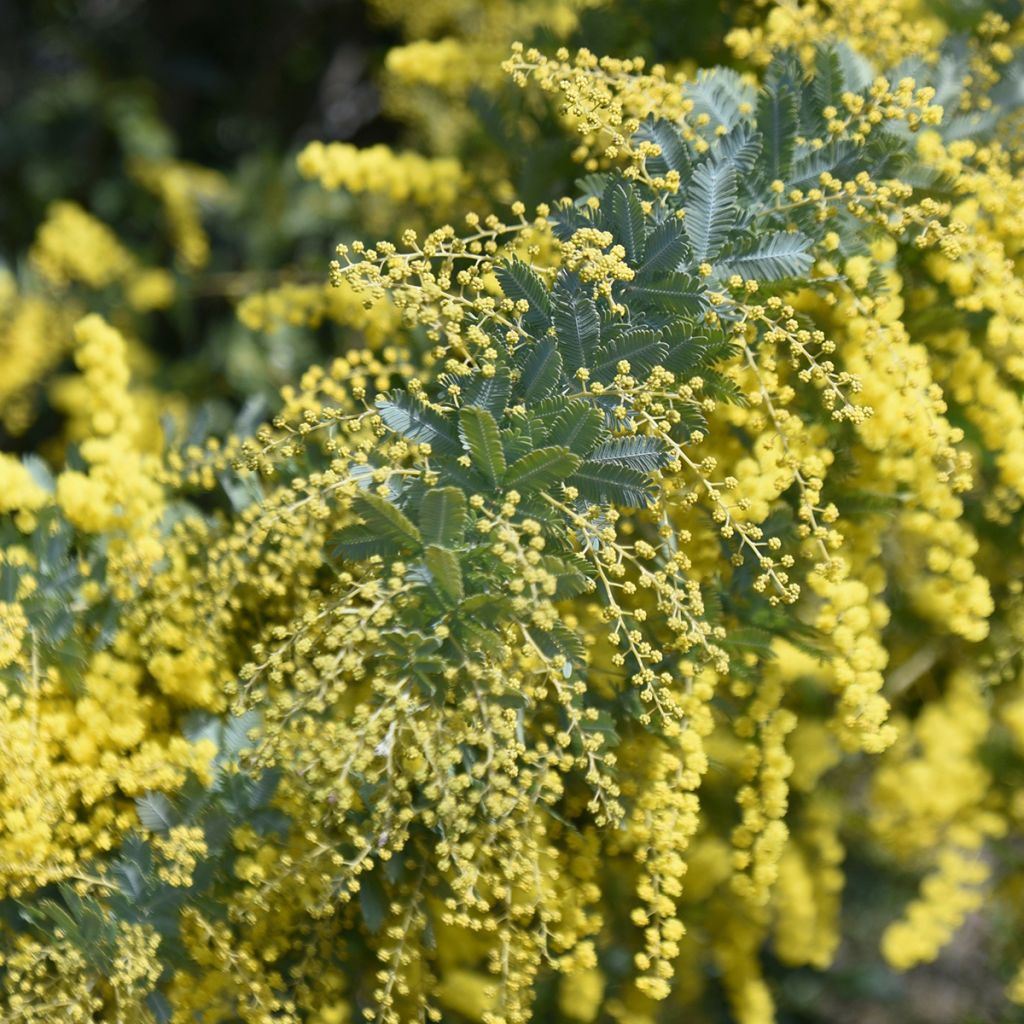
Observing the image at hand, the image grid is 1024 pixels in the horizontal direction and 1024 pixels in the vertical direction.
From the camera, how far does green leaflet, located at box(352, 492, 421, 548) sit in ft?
4.68

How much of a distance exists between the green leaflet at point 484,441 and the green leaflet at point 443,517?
0.17ft

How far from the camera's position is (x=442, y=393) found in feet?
5.13

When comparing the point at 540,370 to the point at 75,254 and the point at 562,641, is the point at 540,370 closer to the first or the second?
the point at 562,641

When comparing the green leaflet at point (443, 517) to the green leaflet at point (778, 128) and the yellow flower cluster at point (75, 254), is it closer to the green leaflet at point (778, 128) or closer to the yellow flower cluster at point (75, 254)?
the green leaflet at point (778, 128)

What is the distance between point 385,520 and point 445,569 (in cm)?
11

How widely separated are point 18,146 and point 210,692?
2603mm

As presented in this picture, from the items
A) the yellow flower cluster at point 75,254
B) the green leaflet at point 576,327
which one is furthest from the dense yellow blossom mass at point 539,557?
the yellow flower cluster at point 75,254

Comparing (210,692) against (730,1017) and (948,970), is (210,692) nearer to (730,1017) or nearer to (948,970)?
(730,1017)

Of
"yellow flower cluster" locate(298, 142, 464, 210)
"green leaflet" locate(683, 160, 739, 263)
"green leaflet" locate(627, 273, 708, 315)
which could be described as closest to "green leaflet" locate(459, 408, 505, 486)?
"green leaflet" locate(627, 273, 708, 315)

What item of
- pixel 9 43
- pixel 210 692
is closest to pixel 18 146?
pixel 9 43

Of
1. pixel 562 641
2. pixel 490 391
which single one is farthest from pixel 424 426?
pixel 562 641

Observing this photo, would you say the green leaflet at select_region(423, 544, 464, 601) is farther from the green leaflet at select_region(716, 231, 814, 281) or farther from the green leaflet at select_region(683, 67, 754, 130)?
the green leaflet at select_region(683, 67, 754, 130)

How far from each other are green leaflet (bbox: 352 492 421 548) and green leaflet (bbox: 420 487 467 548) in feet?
0.06

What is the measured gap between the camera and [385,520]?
4.76ft
